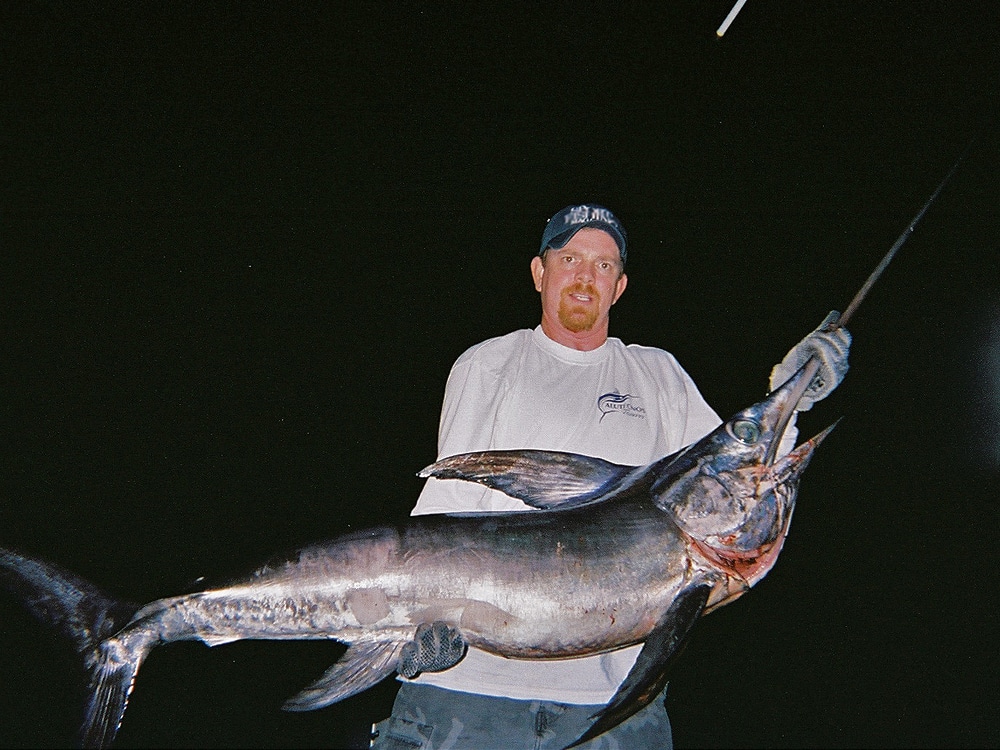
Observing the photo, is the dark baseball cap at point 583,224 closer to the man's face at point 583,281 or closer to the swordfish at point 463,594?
the man's face at point 583,281

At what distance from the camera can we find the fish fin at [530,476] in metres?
1.62

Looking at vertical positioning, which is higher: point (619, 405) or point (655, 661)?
point (619, 405)

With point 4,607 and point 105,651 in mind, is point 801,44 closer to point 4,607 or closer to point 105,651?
point 105,651

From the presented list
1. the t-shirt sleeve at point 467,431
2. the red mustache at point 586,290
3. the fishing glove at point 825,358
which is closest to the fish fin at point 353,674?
the t-shirt sleeve at point 467,431

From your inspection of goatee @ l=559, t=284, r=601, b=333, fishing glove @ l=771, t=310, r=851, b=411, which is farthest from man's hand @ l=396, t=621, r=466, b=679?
goatee @ l=559, t=284, r=601, b=333

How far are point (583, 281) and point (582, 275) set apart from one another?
23mm

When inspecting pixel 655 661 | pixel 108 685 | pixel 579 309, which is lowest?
pixel 108 685

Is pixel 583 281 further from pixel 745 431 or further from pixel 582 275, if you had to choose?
pixel 745 431

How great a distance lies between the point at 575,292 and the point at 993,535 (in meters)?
2.88

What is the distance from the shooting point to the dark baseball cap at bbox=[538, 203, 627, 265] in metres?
2.22

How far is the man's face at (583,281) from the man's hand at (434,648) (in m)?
1.06

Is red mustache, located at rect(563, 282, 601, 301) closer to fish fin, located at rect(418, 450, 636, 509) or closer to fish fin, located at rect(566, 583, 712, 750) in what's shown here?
fish fin, located at rect(418, 450, 636, 509)

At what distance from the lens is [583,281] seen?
2203 millimetres

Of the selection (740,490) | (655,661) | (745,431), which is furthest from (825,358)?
(655,661)
